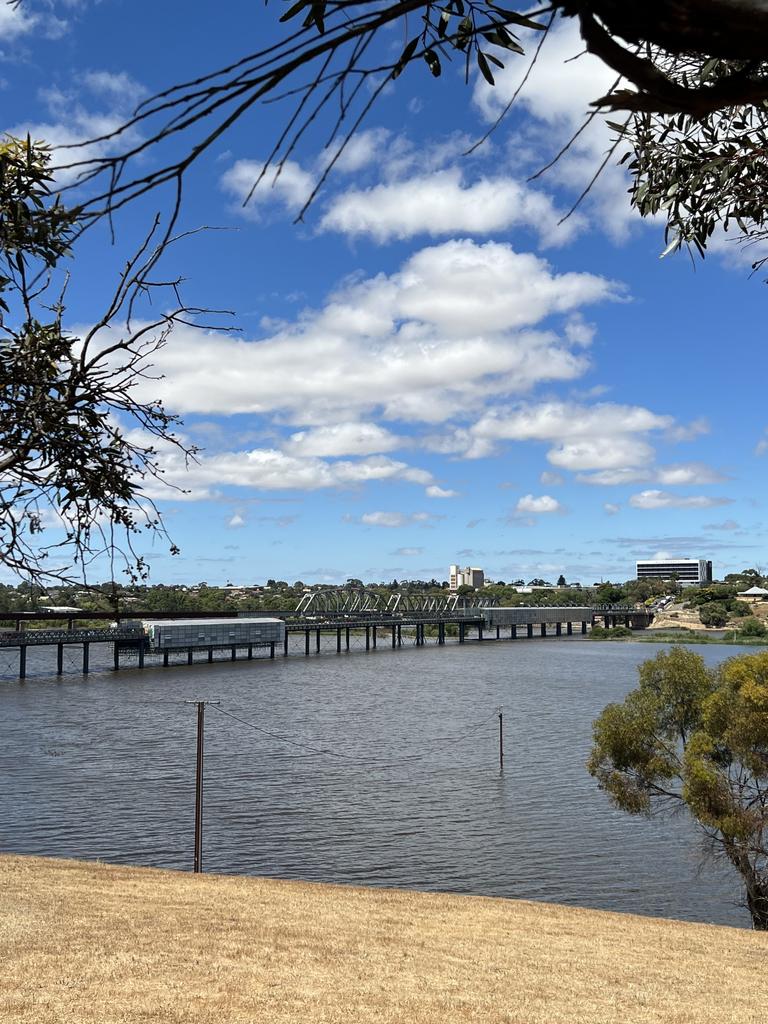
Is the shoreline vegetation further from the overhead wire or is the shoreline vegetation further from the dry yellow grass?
the dry yellow grass

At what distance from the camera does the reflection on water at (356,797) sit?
92.1 feet

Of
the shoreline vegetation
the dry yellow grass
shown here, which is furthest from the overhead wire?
the shoreline vegetation

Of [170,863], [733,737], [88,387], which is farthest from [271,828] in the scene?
[88,387]

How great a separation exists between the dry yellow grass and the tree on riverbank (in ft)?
14.7

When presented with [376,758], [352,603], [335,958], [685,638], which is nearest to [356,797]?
[376,758]

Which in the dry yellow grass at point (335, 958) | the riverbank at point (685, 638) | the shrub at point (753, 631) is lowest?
the riverbank at point (685, 638)

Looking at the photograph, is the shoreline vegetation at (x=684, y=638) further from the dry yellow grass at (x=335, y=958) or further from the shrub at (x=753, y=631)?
the dry yellow grass at (x=335, y=958)

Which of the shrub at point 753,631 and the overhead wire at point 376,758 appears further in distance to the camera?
the shrub at point 753,631

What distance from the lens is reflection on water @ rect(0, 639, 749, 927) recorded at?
28062 mm

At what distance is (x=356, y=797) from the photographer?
37.5m

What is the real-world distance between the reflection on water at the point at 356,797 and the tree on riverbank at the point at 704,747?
→ 253 centimetres

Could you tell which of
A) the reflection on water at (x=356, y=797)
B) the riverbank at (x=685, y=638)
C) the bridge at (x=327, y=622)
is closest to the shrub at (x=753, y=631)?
the riverbank at (x=685, y=638)

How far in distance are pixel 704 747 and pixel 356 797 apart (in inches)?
651

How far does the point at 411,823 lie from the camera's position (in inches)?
1321
